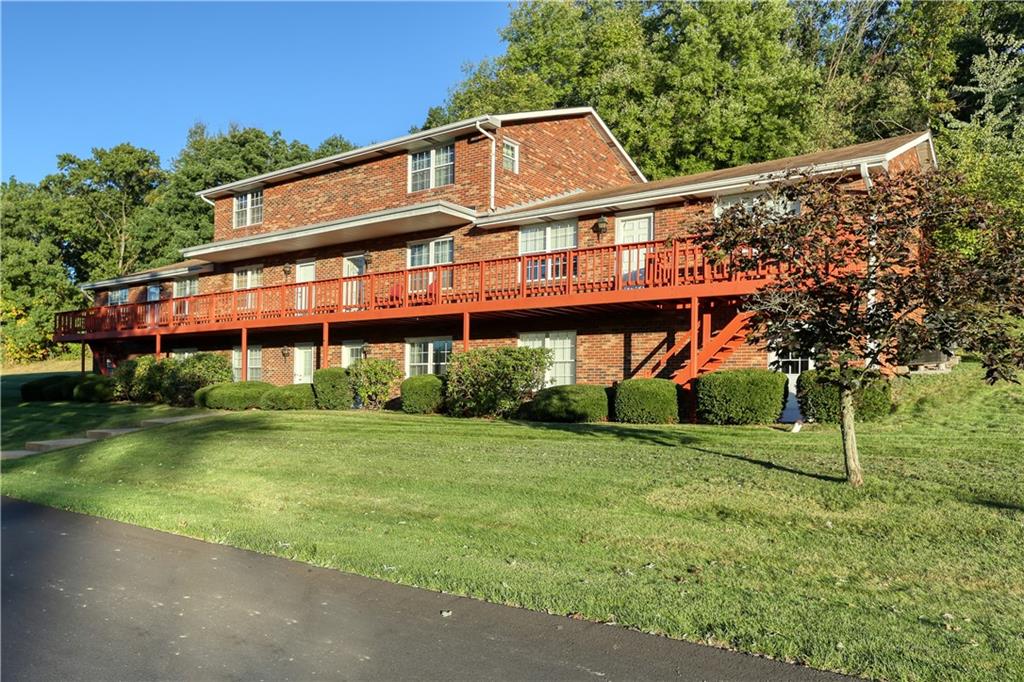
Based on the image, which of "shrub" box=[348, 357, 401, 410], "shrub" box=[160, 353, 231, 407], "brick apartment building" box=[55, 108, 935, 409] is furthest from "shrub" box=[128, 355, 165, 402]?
"shrub" box=[348, 357, 401, 410]

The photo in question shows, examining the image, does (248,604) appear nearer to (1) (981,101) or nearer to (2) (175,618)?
(2) (175,618)

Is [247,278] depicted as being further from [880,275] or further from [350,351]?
[880,275]

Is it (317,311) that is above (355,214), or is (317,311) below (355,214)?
below

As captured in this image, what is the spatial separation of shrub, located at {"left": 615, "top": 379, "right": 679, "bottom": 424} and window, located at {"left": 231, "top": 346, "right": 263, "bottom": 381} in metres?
16.4

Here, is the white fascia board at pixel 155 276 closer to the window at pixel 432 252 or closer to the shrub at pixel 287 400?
the shrub at pixel 287 400

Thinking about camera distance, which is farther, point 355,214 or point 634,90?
point 634,90

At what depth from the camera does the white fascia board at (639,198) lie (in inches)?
598

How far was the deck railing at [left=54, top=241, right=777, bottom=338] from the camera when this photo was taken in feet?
52.6

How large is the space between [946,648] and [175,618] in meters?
4.78

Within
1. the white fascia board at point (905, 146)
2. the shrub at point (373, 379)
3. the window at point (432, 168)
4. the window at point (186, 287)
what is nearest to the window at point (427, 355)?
the shrub at point (373, 379)

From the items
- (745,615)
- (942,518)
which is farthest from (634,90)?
(745,615)

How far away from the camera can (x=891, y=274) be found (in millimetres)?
7855

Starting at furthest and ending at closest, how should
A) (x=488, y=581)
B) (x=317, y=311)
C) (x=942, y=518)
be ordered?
(x=317, y=311)
(x=942, y=518)
(x=488, y=581)

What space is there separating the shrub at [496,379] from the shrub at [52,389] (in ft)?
57.0
